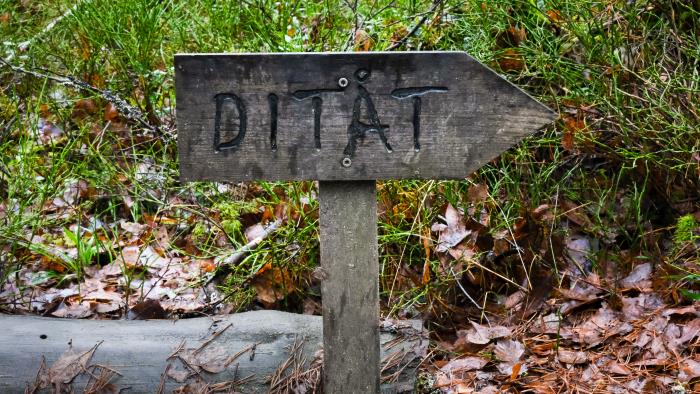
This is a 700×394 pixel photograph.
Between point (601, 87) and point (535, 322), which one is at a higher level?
point (601, 87)

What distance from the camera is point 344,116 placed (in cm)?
216

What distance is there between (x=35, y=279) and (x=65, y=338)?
35.7 inches

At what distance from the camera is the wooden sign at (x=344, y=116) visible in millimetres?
2121

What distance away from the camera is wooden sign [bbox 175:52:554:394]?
6.96 ft

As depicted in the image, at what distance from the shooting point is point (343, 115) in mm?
2154

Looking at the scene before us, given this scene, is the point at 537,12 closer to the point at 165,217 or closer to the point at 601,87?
the point at 601,87

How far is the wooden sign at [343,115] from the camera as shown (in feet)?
6.96

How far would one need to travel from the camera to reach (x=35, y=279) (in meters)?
3.50

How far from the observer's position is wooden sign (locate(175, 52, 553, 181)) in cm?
212

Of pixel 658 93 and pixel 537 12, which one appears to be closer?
pixel 658 93

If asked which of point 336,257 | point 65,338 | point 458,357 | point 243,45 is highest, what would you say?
point 243,45

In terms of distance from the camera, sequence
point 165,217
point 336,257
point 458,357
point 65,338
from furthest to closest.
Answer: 1. point 165,217
2. point 458,357
3. point 65,338
4. point 336,257

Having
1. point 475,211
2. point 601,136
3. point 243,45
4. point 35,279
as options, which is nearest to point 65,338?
point 35,279

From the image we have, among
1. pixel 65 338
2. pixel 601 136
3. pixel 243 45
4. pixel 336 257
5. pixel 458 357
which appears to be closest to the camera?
pixel 336 257
